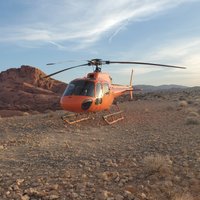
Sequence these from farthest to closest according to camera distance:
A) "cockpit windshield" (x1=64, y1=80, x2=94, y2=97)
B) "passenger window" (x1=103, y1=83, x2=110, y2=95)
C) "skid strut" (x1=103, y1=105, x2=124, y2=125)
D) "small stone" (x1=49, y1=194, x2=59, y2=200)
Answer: "passenger window" (x1=103, y1=83, x2=110, y2=95), "skid strut" (x1=103, y1=105, x2=124, y2=125), "cockpit windshield" (x1=64, y1=80, x2=94, y2=97), "small stone" (x1=49, y1=194, x2=59, y2=200)

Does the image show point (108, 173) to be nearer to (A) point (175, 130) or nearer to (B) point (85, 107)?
(A) point (175, 130)

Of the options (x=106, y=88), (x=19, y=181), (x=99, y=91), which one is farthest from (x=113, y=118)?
(x=19, y=181)

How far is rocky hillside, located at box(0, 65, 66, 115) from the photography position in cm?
4622

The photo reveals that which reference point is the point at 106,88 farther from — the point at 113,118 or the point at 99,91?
the point at 113,118

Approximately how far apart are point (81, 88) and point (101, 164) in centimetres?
865

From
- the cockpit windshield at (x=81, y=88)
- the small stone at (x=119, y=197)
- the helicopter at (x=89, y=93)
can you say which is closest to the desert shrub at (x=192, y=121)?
the helicopter at (x=89, y=93)

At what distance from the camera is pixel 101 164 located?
29.7 feet

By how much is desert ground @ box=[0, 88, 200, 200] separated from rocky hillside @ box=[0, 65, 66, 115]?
28.5 metres

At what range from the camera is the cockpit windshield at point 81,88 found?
677 inches

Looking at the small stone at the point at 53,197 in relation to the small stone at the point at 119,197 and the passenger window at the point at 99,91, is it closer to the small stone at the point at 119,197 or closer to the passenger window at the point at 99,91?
the small stone at the point at 119,197

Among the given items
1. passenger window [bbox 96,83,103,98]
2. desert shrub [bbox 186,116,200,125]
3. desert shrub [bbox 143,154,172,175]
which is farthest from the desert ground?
passenger window [bbox 96,83,103,98]

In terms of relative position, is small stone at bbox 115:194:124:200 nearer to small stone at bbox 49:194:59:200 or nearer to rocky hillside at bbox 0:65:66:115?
small stone at bbox 49:194:59:200

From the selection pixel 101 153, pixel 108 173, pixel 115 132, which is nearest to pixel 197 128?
pixel 115 132

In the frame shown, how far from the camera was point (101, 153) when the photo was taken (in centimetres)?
1045
